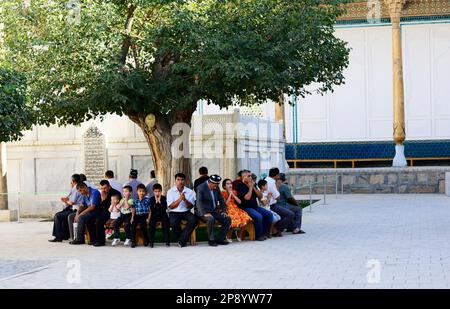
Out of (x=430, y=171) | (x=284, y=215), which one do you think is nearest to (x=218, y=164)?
(x=284, y=215)

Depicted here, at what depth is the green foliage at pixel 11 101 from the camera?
46.6 ft

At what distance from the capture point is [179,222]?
16344 millimetres

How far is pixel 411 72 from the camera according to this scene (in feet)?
113

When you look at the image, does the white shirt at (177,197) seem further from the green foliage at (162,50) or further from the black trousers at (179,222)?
the green foliage at (162,50)

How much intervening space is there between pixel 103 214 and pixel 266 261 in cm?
436

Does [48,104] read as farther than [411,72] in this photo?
No

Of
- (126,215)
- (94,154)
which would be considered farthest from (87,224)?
(94,154)

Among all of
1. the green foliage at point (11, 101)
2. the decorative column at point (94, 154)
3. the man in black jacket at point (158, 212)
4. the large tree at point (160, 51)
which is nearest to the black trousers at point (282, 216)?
the large tree at point (160, 51)

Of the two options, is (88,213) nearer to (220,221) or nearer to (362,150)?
(220,221)

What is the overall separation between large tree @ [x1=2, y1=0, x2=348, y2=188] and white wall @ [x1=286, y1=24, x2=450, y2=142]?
16.1 m

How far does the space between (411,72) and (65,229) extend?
Result: 20129 millimetres

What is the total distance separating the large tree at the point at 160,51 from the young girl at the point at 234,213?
6.07 feet

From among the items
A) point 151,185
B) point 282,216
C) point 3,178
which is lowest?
point 282,216
